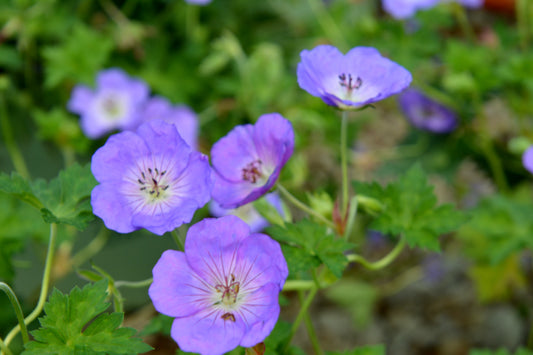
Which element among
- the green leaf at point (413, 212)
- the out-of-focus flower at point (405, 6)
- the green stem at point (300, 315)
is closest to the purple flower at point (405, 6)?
the out-of-focus flower at point (405, 6)

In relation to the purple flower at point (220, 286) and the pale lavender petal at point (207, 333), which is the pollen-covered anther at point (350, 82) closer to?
the purple flower at point (220, 286)

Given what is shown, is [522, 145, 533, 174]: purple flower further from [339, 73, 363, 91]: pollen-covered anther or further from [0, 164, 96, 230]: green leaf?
[0, 164, 96, 230]: green leaf

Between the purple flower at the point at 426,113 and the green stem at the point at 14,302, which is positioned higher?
the green stem at the point at 14,302

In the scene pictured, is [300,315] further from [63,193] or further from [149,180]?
[63,193]

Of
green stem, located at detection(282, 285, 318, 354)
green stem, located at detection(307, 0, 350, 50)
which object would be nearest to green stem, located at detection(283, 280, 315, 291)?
green stem, located at detection(282, 285, 318, 354)

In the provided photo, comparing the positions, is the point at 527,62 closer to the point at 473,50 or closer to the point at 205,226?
the point at 473,50

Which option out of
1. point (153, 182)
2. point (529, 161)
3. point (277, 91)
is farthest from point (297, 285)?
point (277, 91)
